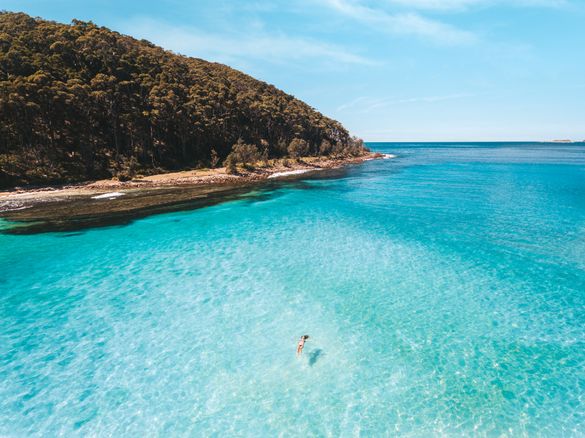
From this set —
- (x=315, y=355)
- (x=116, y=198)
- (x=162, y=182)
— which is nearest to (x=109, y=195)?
(x=116, y=198)

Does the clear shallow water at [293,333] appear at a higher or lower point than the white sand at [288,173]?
lower

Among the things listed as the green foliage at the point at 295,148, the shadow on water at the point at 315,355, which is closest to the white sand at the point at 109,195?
the shadow on water at the point at 315,355

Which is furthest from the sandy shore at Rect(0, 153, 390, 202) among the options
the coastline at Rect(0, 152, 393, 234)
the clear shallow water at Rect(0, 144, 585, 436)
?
the clear shallow water at Rect(0, 144, 585, 436)

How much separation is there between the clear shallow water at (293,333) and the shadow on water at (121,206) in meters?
3.68

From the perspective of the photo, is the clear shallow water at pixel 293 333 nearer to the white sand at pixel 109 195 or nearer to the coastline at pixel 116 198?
the coastline at pixel 116 198

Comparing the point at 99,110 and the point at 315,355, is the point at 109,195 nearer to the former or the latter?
the point at 99,110

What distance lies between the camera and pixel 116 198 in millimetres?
43250

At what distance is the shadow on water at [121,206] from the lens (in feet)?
100

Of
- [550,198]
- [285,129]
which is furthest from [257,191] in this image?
[285,129]

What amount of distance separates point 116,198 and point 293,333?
3993 centimetres

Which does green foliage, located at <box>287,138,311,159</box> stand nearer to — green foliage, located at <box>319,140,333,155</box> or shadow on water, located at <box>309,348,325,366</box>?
green foliage, located at <box>319,140,333,155</box>

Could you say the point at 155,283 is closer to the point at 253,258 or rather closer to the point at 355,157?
the point at 253,258

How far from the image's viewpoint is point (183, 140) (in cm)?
6919

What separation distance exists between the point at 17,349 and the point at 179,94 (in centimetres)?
7229
